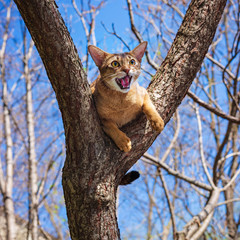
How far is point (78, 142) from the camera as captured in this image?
89.4 inches

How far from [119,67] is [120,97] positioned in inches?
12.1

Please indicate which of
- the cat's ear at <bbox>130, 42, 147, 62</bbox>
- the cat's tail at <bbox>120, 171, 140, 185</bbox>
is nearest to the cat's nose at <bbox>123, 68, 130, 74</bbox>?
the cat's ear at <bbox>130, 42, 147, 62</bbox>

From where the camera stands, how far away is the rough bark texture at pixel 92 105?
6.55 feet

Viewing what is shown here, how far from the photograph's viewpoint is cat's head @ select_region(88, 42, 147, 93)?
2.67 metres

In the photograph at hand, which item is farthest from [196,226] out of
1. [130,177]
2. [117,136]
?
[117,136]

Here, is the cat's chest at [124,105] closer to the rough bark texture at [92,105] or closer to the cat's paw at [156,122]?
the rough bark texture at [92,105]

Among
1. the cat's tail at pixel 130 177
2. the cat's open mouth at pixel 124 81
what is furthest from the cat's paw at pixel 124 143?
the cat's open mouth at pixel 124 81

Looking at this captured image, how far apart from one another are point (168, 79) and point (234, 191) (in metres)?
5.20

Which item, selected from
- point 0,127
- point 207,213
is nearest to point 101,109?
point 207,213

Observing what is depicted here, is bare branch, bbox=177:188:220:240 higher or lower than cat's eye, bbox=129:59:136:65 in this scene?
lower

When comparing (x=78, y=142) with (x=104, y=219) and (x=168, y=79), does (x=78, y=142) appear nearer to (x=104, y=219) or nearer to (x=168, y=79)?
(x=104, y=219)

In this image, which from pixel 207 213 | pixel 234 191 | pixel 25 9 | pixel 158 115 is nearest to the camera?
pixel 25 9

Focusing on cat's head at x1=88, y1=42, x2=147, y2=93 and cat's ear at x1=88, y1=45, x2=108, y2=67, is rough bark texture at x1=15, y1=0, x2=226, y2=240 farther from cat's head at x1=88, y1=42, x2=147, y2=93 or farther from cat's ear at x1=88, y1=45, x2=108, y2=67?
cat's ear at x1=88, y1=45, x2=108, y2=67

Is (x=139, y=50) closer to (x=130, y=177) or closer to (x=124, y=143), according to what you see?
(x=124, y=143)
